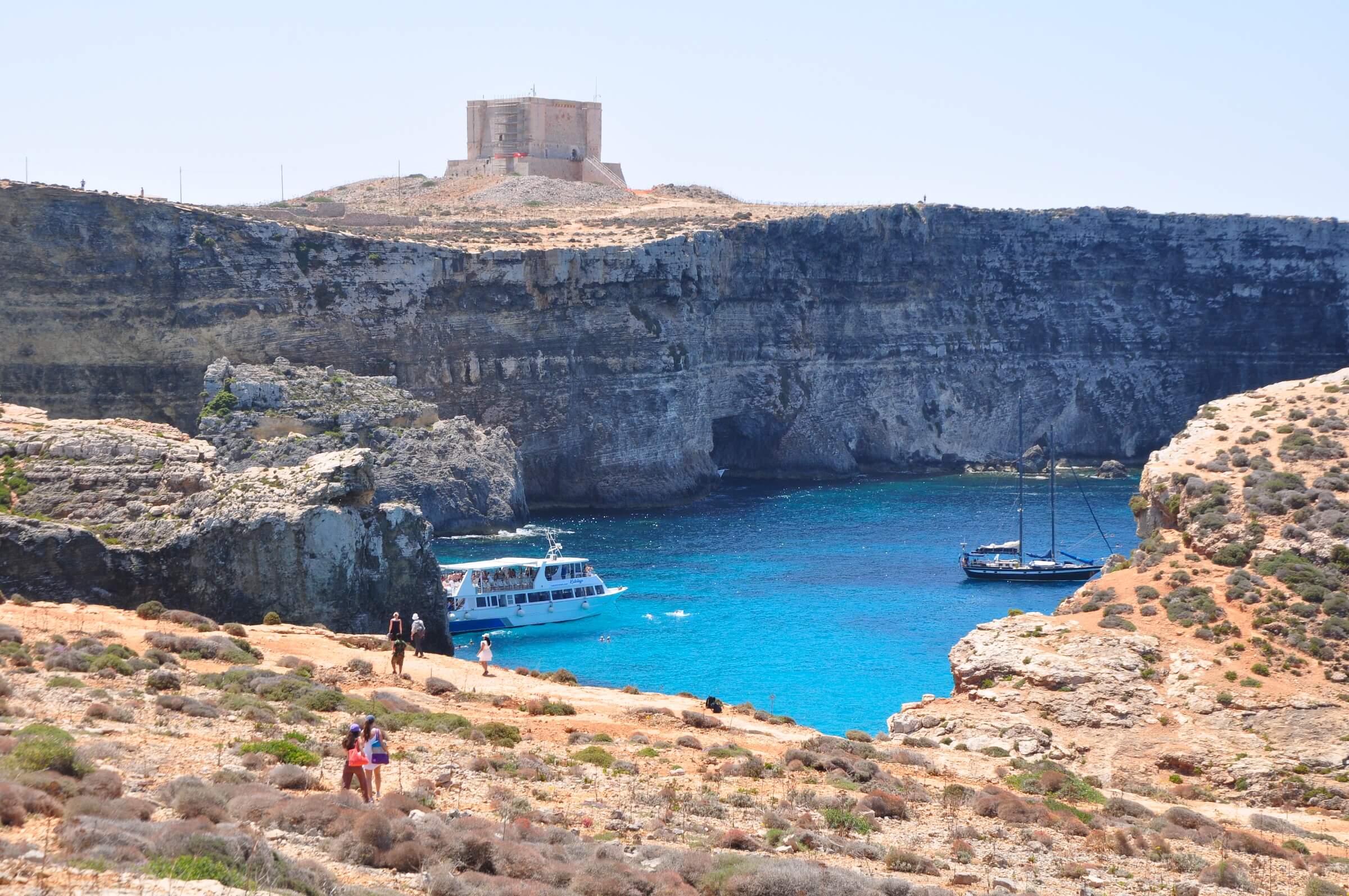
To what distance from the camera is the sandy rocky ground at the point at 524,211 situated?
86.2m

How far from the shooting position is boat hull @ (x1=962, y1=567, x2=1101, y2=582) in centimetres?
6347

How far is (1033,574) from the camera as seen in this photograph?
212 ft

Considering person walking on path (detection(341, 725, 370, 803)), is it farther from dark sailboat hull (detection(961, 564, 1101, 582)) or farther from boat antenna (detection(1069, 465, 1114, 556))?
boat antenna (detection(1069, 465, 1114, 556))

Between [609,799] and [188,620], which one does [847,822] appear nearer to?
[609,799]

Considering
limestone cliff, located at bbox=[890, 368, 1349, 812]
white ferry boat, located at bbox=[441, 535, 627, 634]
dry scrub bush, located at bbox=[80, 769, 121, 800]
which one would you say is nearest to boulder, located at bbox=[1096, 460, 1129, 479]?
white ferry boat, located at bbox=[441, 535, 627, 634]

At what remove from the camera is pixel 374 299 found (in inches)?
2945

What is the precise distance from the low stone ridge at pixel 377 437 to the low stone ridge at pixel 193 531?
45.5 ft

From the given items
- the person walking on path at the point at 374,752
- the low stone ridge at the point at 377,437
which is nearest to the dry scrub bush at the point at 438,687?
the person walking on path at the point at 374,752

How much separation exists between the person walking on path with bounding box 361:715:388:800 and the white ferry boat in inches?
1380

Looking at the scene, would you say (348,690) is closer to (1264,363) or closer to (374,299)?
(374,299)

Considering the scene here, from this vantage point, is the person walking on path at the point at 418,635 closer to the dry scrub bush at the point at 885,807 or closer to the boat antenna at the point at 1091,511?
the dry scrub bush at the point at 885,807

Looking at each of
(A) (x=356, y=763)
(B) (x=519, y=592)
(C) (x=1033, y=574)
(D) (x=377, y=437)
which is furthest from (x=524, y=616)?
(A) (x=356, y=763)

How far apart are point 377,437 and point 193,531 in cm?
2746

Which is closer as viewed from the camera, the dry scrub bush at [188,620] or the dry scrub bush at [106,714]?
the dry scrub bush at [106,714]
